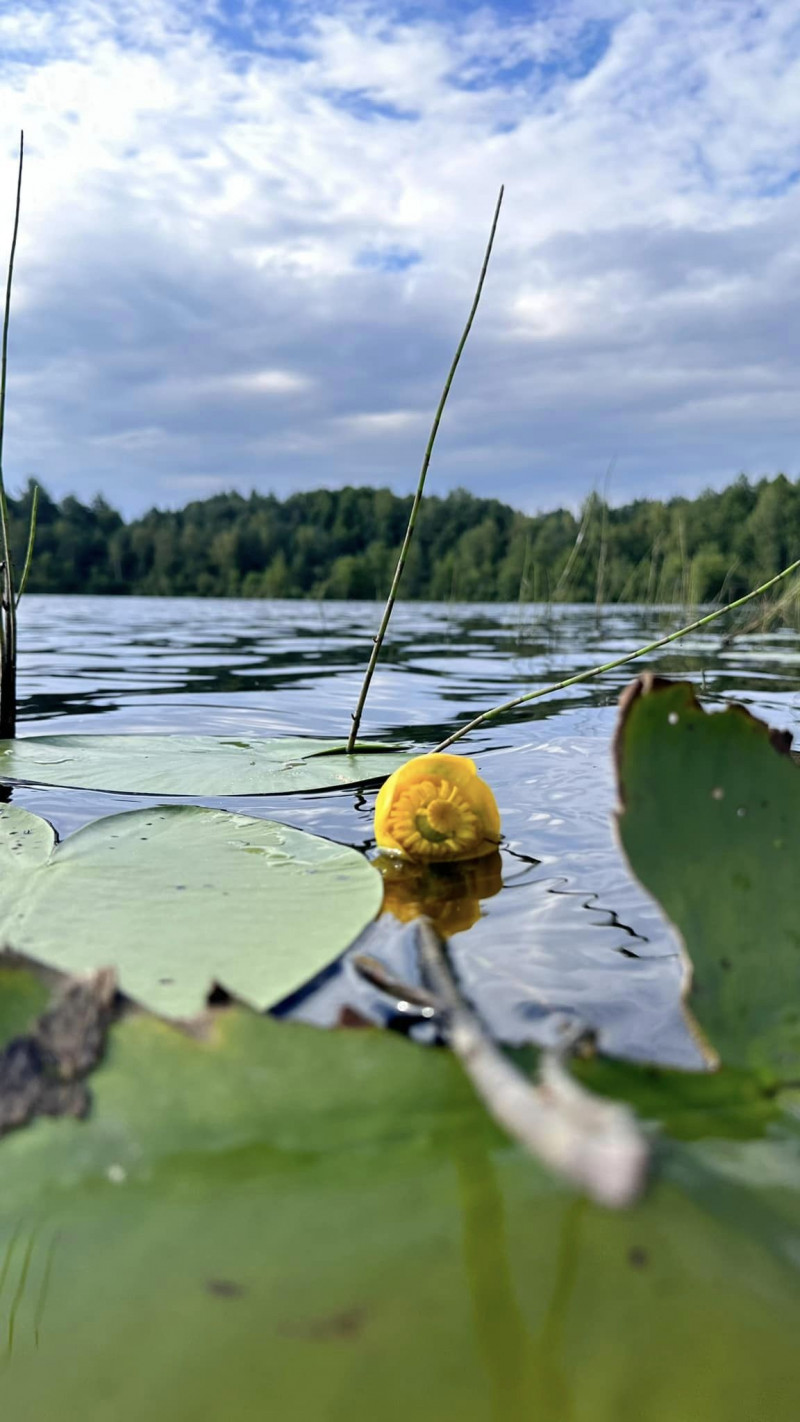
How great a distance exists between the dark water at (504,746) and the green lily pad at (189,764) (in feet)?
0.12

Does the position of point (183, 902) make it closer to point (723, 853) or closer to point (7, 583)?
point (723, 853)

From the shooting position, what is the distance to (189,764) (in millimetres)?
1650

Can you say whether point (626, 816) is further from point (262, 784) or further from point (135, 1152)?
point (262, 784)

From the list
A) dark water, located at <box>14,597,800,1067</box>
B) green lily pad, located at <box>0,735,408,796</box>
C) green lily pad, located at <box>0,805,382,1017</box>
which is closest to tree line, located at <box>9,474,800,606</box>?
dark water, located at <box>14,597,800,1067</box>

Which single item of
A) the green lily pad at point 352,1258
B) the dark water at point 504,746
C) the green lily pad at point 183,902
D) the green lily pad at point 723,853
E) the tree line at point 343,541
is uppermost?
the tree line at point 343,541

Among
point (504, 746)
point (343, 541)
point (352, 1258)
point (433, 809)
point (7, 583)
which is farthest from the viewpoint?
point (343, 541)

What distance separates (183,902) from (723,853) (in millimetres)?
534

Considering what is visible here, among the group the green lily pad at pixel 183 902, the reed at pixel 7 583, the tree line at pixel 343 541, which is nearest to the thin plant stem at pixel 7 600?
the reed at pixel 7 583

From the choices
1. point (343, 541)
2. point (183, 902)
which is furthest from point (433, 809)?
point (343, 541)

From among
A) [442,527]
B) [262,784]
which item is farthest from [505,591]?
[262,784]

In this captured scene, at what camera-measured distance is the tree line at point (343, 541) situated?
25672mm

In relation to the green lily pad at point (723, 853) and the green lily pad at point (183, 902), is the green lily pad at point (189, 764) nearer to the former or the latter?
the green lily pad at point (183, 902)

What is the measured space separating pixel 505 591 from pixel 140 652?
18.1m

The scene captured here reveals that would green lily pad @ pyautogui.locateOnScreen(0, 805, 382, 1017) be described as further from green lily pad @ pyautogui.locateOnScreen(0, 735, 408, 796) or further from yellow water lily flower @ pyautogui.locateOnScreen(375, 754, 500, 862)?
green lily pad @ pyautogui.locateOnScreen(0, 735, 408, 796)
